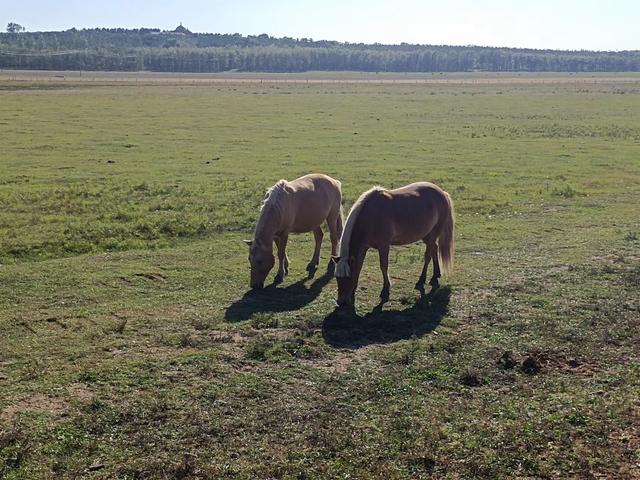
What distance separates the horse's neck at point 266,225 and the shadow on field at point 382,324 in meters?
2.11

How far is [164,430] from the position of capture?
6.94 m

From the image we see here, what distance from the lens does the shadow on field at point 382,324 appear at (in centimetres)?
958

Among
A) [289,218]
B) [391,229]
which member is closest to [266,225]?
[289,218]

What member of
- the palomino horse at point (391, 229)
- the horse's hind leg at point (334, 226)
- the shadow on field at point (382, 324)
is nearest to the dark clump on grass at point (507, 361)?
the shadow on field at point (382, 324)

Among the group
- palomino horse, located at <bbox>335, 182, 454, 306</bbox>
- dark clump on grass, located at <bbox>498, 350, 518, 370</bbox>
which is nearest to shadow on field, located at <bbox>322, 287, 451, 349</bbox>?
palomino horse, located at <bbox>335, 182, 454, 306</bbox>

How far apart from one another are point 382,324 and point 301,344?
→ 149 centimetres

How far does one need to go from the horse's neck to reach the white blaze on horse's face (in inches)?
5.0

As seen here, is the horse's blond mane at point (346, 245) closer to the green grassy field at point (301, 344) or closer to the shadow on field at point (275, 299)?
the green grassy field at point (301, 344)

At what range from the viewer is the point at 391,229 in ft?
37.0

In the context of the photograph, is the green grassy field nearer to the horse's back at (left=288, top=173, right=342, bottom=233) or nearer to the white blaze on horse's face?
the white blaze on horse's face

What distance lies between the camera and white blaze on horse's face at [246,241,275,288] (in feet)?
38.9

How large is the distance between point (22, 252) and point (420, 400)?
9.66 metres

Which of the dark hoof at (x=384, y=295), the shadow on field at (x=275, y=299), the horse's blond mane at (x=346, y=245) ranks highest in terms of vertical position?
the horse's blond mane at (x=346, y=245)

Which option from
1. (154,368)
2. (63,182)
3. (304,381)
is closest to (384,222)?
(304,381)
